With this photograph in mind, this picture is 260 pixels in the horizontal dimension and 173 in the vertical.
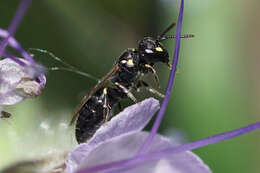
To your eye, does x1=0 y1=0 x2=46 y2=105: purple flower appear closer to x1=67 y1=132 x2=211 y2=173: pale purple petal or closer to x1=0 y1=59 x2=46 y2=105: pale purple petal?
Answer: x1=0 y1=59 x2=46 y2=105: pale purple petal

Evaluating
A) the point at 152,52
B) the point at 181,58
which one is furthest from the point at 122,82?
the point at 181,58

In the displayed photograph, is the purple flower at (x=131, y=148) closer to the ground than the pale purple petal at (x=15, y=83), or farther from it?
closer to the ground

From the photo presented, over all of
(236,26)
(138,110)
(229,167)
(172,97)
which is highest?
(138,110)

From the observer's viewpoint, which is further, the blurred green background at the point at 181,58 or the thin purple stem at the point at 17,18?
the blurred green background at the point at 181,58

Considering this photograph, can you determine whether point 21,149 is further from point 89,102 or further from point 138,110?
point 138,110

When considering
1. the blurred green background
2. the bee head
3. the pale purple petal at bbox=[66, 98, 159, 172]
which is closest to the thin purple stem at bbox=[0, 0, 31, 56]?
the pale purple petal at bbox=[66, 98, 159, 172]

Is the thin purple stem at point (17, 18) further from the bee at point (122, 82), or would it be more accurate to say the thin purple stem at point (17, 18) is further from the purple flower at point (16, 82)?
the bee at point (122, 82)

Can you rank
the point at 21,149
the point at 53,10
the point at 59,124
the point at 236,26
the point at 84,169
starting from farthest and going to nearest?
the point at 236,26 < the point at 53,10 < the point at 59,124 < the point at 21,149 < the point at 84,169

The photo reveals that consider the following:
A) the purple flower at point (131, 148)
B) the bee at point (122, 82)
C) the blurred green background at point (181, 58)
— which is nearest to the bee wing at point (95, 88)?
the bee at point (122, 82)

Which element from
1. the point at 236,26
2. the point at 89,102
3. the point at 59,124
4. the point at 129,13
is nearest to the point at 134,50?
the point at 89,102
